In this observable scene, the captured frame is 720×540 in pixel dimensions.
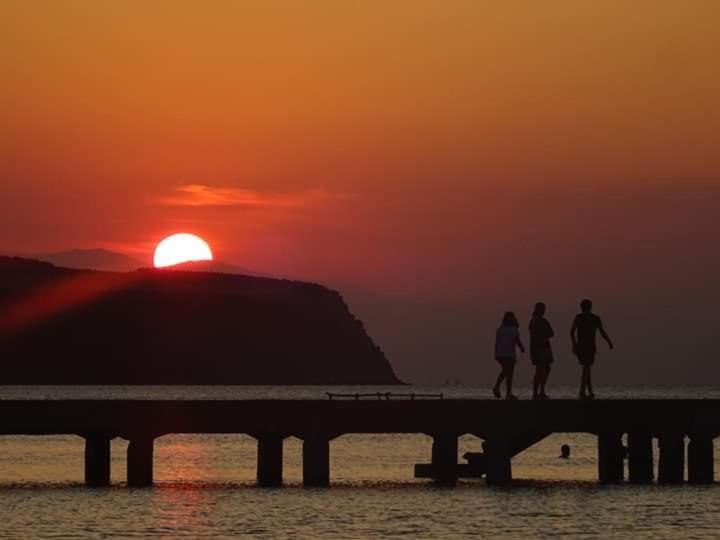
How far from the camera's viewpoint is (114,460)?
7638cm

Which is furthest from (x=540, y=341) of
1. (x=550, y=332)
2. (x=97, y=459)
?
(x=97, y=459)

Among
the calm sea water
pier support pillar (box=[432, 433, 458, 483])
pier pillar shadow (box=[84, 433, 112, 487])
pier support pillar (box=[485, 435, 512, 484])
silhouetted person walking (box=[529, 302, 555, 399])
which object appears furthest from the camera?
pier pillar shadow (box=[84, 433, 112, 487])

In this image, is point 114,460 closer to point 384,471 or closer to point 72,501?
point 384,471

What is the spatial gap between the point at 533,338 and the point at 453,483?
6110 mm

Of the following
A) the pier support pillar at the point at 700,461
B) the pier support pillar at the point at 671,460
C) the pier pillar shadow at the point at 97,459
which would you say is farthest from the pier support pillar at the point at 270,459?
the pier support pillar at the point at 700,461

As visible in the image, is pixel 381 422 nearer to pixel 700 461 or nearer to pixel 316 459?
pixel 316 459

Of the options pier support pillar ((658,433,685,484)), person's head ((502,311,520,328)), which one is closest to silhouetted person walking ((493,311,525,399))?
person's head ((502,311,520,328))

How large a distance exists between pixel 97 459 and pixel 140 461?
1547 mm

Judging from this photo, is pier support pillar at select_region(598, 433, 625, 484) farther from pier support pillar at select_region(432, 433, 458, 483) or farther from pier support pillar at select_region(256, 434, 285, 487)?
pier support pillar at select_region(256, 434, 285, 487)

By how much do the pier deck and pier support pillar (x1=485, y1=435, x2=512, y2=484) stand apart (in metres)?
0.02

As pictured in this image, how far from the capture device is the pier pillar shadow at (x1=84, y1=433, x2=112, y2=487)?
4462 cm

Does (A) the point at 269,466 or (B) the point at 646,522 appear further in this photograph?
(A) the point at 269,466

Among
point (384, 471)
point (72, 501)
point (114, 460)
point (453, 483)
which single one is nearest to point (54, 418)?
point (72, 501)

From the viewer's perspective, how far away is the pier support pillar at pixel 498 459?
1716 inches
